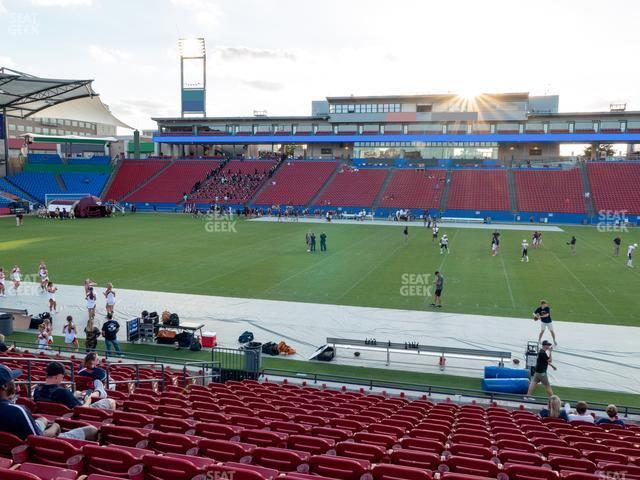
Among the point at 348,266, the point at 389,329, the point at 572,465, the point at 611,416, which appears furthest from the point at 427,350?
the point at 348,266

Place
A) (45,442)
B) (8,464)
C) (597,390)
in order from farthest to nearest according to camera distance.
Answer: (597,390)
(45,442)
(8,464)

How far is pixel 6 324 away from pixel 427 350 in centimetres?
1399

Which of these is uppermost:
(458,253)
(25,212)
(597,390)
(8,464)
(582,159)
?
(582,159)

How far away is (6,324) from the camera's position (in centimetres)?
1734

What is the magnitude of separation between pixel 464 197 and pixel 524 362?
162ft

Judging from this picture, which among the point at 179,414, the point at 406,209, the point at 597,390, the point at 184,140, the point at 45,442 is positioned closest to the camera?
the point at 45,442

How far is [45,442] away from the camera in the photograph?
491 centimetres

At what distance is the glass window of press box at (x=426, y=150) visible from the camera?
73.6 metres

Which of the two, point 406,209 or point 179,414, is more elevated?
point 406,209

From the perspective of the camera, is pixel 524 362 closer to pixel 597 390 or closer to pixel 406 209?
pixel 597 390

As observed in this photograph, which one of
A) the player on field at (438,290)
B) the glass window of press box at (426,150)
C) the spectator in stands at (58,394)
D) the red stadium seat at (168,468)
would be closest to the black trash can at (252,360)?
the spectator in stands at (58,394)

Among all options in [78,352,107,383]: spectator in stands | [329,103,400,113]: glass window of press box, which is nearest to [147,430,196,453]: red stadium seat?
[78,352,107,383]: spectator in stands

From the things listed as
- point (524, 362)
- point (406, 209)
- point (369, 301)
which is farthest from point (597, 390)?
point (406, 209)

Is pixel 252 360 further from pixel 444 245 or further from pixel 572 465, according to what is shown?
pixel 444 245
